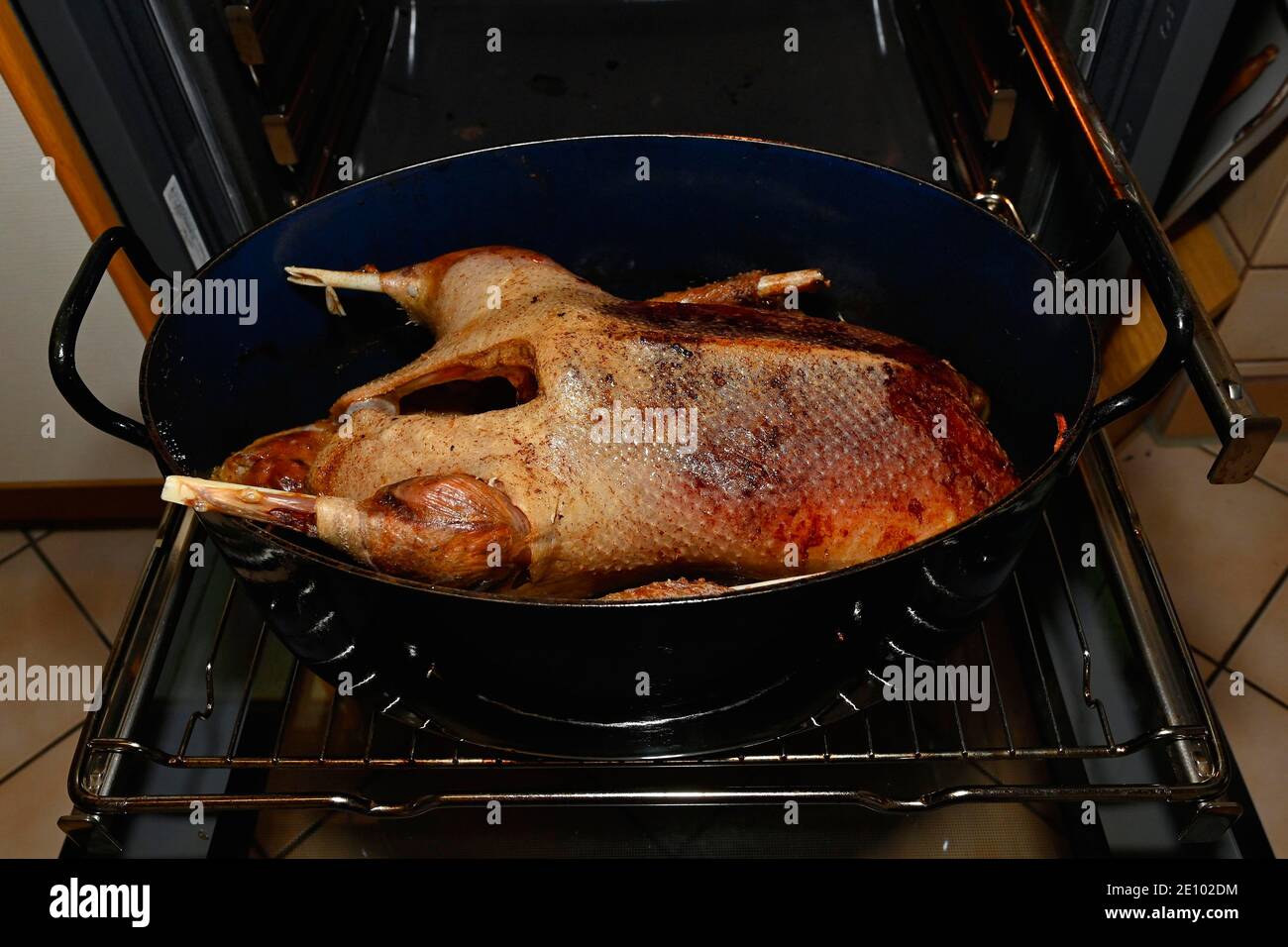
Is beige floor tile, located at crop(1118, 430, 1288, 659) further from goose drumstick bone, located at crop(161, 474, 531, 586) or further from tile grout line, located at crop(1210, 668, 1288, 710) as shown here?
goose drumstick bone, located at crop(161, 474, 531, 586)

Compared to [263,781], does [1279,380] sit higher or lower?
higher

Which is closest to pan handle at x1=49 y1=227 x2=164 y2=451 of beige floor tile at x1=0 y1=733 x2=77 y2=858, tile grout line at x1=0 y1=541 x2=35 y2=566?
beige floor tile at x1=0 y1=733 x2=77 y2=858

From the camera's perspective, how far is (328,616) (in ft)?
2.77

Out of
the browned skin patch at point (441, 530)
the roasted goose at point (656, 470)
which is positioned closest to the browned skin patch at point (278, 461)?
the roasted goose at point (656, 470)

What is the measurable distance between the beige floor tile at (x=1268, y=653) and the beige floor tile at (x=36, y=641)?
1767mm

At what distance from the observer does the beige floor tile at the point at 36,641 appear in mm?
1547

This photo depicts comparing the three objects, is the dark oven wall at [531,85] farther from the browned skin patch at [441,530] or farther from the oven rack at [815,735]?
the browned skin patch at [441,530]

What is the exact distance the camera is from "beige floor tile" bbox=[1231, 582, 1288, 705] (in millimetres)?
1550

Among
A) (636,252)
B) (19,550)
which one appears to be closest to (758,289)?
(636,252)

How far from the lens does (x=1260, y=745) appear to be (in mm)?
1480

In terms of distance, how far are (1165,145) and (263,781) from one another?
133 centimetres

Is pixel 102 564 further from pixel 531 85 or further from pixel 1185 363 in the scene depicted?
pixel 1185 363
